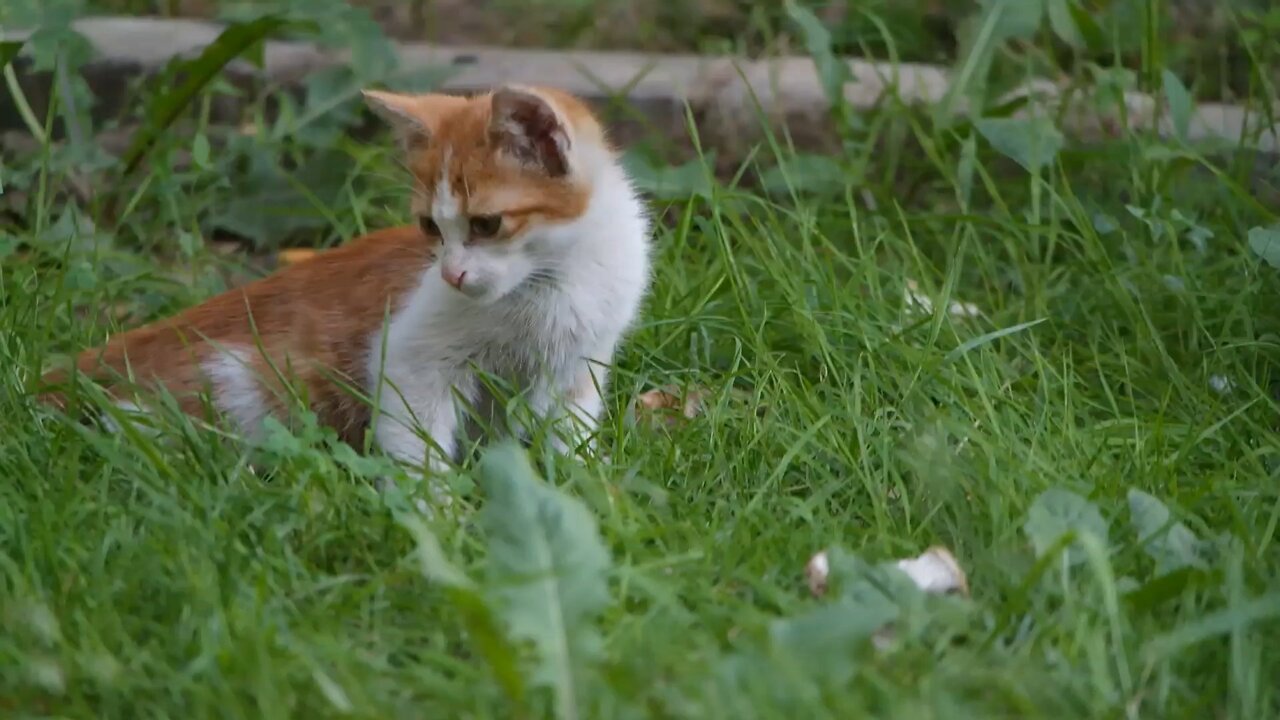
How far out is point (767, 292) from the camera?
322cm

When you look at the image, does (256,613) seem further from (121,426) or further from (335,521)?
(121,426)

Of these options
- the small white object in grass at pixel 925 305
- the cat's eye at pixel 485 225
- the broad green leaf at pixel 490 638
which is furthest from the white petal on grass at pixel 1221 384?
the broad green leaf at pixel 490 638

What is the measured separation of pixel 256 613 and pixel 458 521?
38cm

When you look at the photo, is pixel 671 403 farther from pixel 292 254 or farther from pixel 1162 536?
pixel 292 254

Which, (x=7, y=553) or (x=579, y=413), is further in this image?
(x=579, y=413)

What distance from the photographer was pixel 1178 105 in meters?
3.43

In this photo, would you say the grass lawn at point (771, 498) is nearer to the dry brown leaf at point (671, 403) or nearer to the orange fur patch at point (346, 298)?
the dry brown leaf at point (671, 403)

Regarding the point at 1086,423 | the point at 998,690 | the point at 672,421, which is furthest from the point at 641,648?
the point at 1086,423

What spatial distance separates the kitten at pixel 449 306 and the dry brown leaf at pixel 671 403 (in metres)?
0.09

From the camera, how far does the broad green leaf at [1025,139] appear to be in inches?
134

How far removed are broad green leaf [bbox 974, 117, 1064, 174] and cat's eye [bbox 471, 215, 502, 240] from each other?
131cm

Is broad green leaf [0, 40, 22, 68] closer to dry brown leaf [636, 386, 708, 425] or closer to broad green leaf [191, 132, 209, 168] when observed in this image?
broad green leaf [191, 132, 209, 168]

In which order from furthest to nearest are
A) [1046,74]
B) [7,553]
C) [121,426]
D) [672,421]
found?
[1046,74] < [672,421] < [121,426] < [7,553]

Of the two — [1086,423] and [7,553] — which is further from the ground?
[7,553]
